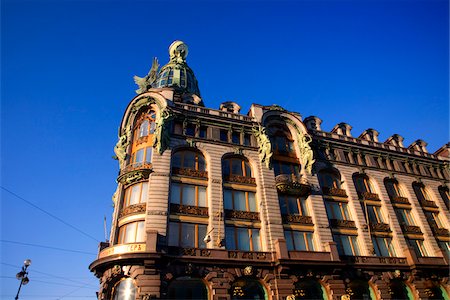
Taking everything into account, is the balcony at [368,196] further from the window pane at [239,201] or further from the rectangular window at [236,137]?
the rectangular window at [236,137]

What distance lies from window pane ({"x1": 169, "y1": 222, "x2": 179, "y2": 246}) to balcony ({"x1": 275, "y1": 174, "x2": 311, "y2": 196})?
1120 centimetres

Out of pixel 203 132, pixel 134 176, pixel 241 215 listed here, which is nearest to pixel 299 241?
pixel 241 215

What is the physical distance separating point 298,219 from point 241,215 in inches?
236

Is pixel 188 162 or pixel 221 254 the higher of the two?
pixel 188 162

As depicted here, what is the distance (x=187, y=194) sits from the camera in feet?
88.4

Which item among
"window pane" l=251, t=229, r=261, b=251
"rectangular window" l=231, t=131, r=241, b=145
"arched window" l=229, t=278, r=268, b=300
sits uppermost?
"rectangular window" l=231, t=131, r=241, b=145

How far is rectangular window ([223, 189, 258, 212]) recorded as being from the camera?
27.7 meters

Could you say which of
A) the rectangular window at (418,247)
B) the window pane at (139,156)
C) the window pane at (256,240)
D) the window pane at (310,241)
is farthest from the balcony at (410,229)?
the window pane at (139,156)

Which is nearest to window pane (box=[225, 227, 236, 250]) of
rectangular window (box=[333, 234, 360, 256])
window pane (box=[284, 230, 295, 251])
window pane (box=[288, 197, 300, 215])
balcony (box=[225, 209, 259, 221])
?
balcony (box=[225, 209, 259, 221])

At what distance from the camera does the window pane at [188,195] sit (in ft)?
86.9

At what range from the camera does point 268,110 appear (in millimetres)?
35438

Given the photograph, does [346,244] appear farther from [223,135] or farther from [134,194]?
[134,194]

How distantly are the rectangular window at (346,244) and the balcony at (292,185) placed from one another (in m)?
5.39

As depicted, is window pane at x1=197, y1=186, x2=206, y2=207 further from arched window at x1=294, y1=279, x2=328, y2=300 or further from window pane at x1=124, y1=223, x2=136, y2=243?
arched window at x1=294, y1=279, x2=328, y2=300
